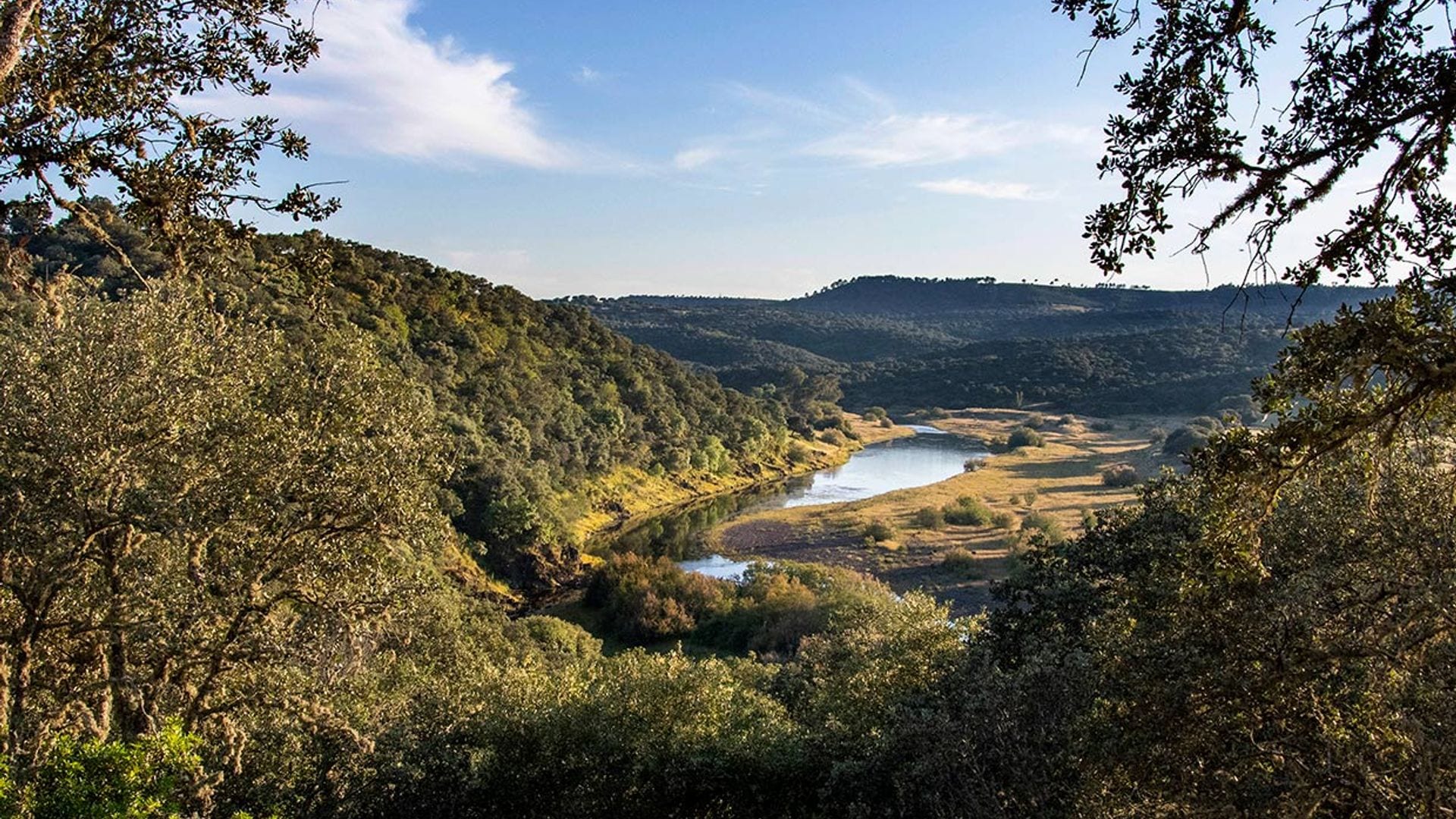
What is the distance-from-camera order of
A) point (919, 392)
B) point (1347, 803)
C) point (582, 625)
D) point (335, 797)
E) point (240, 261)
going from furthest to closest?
point (919, 392) → point (582, 625) → point (335, 797) → point (240, 261) → point (1347, 803)

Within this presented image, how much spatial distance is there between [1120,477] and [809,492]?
75.2ft

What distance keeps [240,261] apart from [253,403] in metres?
4.09

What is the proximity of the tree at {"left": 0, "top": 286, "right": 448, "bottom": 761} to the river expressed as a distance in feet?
120

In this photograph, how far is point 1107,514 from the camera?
60.3 ft

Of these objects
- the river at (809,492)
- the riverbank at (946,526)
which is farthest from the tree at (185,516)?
the river at (809,492)

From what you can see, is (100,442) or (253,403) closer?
(100,442)

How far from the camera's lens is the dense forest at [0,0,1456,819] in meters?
4.58

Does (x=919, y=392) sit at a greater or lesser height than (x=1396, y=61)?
lesser

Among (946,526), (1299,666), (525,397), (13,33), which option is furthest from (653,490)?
(13,33)

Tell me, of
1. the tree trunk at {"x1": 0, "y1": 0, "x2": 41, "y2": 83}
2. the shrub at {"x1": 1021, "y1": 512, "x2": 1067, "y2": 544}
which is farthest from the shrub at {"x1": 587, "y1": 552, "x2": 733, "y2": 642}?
the tree trunk at {"x1": 0, "y1": 0, "x2": 41, "y2": 83}

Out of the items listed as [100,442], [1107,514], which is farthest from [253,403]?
[1107,514]

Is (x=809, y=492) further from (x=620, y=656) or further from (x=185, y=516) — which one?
(x=185, y=516)

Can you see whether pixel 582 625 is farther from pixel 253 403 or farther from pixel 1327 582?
pixel 1327 582

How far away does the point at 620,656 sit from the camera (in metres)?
17.7
